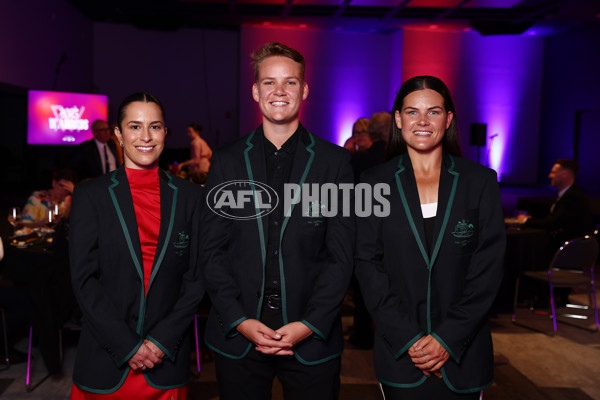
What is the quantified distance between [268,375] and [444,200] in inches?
33.7

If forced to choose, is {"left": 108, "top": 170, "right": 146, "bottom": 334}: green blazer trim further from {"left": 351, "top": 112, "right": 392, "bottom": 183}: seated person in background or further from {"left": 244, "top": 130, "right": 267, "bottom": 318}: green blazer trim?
{"left": 351, "top": 112, "right": 392, "bottom": 183}: seated person in background

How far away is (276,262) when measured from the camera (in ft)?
6.13

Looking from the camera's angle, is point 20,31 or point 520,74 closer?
point 20,31

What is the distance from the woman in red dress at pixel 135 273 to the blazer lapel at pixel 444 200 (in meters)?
0.84

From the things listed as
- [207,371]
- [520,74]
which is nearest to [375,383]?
[207,371]

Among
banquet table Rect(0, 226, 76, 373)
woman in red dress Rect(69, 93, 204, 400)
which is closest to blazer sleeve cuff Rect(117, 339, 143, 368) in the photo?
woman in red dress Rect(69, 93, 204, 400)

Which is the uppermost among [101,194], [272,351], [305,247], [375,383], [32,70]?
[32,70]

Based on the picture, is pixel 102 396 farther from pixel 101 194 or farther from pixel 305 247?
pixel 305 247

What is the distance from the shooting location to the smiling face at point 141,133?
1.91m

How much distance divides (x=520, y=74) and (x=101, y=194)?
42.2 ft

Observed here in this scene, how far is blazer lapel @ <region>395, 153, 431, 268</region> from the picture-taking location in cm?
182

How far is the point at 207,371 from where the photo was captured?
3852mm

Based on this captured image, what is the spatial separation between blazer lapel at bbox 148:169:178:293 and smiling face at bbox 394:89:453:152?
0.86 metres

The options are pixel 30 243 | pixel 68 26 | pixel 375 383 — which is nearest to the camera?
pixel 375 383
